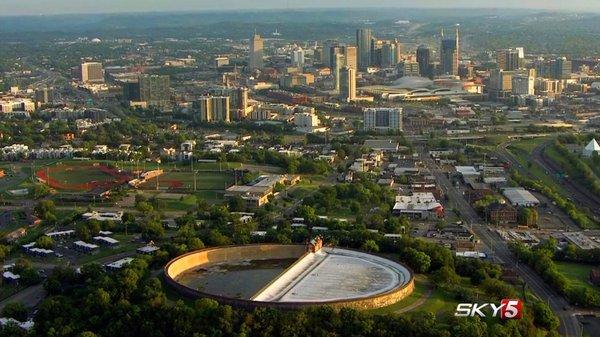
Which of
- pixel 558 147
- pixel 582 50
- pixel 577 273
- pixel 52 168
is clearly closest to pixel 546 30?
pixel 582 50

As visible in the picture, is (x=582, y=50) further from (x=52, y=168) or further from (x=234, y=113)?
(x=52, y=168)

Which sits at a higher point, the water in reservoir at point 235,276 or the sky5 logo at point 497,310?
the sky5 logo at point 497,310

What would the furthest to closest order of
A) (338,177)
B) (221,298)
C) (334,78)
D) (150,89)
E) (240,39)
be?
(240,39) → (334,78) → (150,89) → (338,177) → (221,298)

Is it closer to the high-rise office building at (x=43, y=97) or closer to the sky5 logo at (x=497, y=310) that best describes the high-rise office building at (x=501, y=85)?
the high-rise office building at (x=43, y=97)

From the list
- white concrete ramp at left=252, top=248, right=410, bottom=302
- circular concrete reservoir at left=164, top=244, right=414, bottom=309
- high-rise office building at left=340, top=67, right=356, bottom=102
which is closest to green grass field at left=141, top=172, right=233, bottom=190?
circular concrete reservoir at left=164, top=244, right=414, bottom=309

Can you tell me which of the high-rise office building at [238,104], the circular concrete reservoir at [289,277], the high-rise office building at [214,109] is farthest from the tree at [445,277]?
the high-rise office building at [238,104]

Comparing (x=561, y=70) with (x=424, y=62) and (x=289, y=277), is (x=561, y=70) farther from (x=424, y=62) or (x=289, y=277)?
(x=289, y=277)

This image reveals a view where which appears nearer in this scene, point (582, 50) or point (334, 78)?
point (334, 78)
